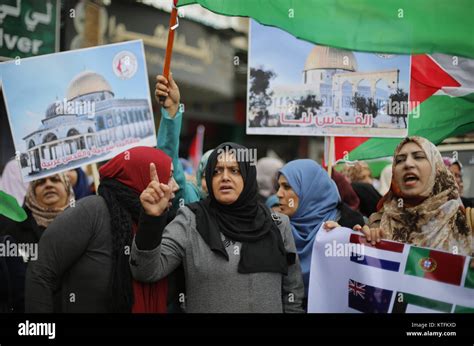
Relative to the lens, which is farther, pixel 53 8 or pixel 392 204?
pixel 53 8

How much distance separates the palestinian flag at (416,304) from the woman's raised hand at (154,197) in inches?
48.6

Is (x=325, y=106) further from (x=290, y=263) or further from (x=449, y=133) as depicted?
(x=290, y=263)

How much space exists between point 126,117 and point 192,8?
2.65ft

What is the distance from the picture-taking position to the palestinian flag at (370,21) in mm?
3023

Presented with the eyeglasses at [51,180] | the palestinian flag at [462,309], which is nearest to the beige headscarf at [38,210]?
the eyeglasses at [51,180]

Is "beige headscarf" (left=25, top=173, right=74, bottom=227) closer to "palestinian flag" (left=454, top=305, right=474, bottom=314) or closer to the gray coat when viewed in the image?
the gray coat

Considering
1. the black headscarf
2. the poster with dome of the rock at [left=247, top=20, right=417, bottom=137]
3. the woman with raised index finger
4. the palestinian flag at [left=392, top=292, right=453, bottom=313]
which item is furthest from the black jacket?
the palestinian flag at [left=392, top=292, right=453, bottom=313]

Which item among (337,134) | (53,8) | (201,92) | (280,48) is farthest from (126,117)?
(201,92)

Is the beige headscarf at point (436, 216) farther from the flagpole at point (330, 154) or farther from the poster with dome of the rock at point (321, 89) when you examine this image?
the flagpole at point (330, 154)

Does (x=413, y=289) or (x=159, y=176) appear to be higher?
(x=159, y=176)

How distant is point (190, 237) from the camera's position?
2582 mm

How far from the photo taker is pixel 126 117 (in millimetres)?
3221

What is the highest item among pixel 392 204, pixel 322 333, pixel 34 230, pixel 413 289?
pixel 392 204

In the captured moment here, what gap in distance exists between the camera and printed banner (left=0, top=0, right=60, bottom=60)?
2.90m
